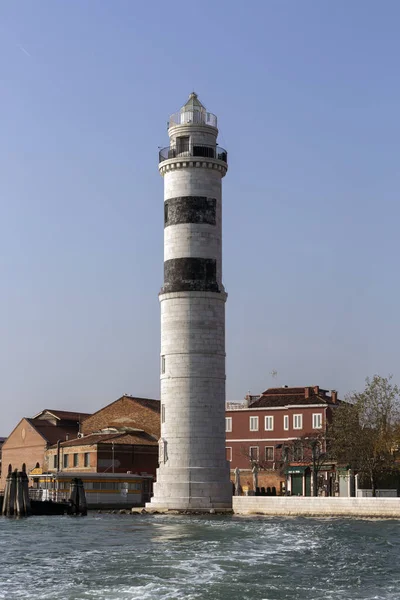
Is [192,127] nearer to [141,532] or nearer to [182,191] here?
[182,191]

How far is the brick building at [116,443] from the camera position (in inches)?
2485

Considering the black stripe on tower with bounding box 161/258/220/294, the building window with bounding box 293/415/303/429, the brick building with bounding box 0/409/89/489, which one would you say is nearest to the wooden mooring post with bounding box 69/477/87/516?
the black stripe on tower with bounding box 161/258/220/294

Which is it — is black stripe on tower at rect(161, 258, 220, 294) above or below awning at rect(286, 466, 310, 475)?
above

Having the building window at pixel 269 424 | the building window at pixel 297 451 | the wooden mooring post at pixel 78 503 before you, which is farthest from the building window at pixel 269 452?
the wooden mooring post at pixel 78 503

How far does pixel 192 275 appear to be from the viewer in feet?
160

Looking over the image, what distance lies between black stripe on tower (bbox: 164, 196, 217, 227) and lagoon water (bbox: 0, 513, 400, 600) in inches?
629

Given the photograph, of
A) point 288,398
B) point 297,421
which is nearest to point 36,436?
point 288,398

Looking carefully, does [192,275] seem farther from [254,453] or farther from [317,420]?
[254,453]

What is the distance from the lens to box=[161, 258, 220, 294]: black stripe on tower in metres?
48.7

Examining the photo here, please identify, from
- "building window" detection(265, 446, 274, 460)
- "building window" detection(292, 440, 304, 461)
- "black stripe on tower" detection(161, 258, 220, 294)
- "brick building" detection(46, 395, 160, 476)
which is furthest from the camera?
"building window" detection(265, 446, 274, 460)

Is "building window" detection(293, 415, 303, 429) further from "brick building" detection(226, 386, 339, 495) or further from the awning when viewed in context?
the awning

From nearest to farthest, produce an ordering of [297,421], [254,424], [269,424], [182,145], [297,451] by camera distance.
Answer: [182,145] < [297,451] < [297,421] < [269,424] < [254,424]

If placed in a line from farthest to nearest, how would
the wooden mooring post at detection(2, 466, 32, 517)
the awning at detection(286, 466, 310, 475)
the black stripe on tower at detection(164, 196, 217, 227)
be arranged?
the awning at detection(286, 466, 310, 475)
the black stripe on tower at detection(164, 196, 217, 227)
the wooden mooring post at detection(2, 466, 32, 517)

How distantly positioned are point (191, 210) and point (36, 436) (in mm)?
30211
